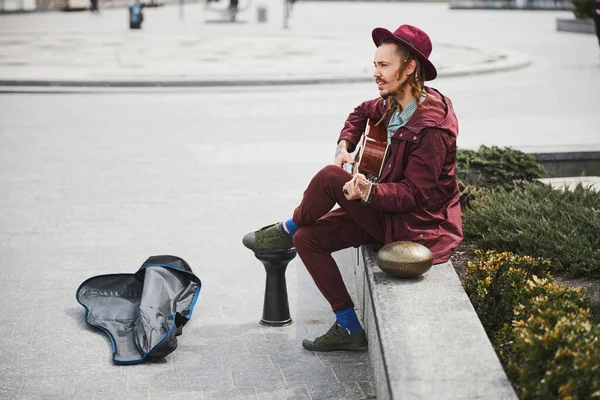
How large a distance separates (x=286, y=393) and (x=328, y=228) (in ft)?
3.11

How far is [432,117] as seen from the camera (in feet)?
15.1

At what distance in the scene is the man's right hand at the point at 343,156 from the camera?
5.24 m

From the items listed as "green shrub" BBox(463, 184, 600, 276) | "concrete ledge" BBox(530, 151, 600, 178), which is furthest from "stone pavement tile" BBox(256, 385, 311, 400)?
"concrete ledge" BBox(530, 151, 600, 178)

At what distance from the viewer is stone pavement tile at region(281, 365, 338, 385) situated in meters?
4.53

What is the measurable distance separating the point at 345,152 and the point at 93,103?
393 inches

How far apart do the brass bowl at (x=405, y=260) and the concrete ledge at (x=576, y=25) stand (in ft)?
93.9

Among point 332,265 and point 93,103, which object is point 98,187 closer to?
point 332,265

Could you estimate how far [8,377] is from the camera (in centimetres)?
451

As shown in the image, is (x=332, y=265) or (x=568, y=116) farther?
(x=568, y=116)

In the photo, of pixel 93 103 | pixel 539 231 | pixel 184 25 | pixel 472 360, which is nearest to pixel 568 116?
pixel 93 103

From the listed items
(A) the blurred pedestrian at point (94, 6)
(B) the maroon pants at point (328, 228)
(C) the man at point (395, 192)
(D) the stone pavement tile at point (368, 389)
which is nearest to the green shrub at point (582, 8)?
(A) the blurred pedestrian at point (94, 6)

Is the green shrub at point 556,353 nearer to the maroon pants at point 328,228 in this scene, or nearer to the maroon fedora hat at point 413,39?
the maroon pants at point 328,228

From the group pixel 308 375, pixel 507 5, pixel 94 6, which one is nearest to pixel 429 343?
pixel 308 375

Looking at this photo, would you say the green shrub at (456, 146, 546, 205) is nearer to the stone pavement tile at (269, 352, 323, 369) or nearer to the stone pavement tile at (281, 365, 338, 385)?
the stone pavement tile at (269, 352, 323, 369)
